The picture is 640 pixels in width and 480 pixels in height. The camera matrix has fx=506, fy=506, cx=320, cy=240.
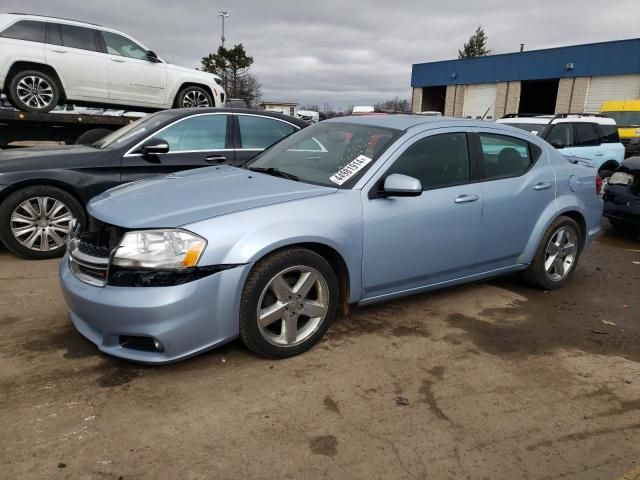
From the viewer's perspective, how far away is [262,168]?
3.91 meters

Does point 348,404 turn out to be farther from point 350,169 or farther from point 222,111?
point 222,111

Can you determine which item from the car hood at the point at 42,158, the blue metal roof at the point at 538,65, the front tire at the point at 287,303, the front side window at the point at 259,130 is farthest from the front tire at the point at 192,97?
the blue metal roof at the point at 538,65

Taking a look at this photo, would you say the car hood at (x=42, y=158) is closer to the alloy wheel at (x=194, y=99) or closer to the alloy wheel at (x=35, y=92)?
the alloy wheel at (x=35, y=92)

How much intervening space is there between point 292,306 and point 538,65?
3180cm

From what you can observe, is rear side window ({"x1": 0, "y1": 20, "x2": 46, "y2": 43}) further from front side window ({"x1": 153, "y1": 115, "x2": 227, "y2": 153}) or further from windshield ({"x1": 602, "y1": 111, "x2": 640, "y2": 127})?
windshield ({"x1": 602, "y1": 111, "x2": 640, "y2": 127})

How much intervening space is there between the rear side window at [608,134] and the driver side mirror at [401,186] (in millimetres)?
9662

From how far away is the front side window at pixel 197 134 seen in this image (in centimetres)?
546

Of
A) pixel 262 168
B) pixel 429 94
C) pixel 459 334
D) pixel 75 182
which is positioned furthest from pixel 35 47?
pixel 429 94

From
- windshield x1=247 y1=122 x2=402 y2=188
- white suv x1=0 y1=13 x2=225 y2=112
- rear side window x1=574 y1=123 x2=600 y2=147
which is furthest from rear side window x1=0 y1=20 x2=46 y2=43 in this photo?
rear side window x1=574 y1=123 x2=600 y2=147

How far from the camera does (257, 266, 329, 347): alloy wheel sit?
3.04 m

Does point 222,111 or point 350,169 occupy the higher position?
point 222,111

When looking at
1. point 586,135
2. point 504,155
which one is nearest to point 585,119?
point 586,135

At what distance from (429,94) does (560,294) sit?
37.5 meters

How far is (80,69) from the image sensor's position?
8.23 meters
